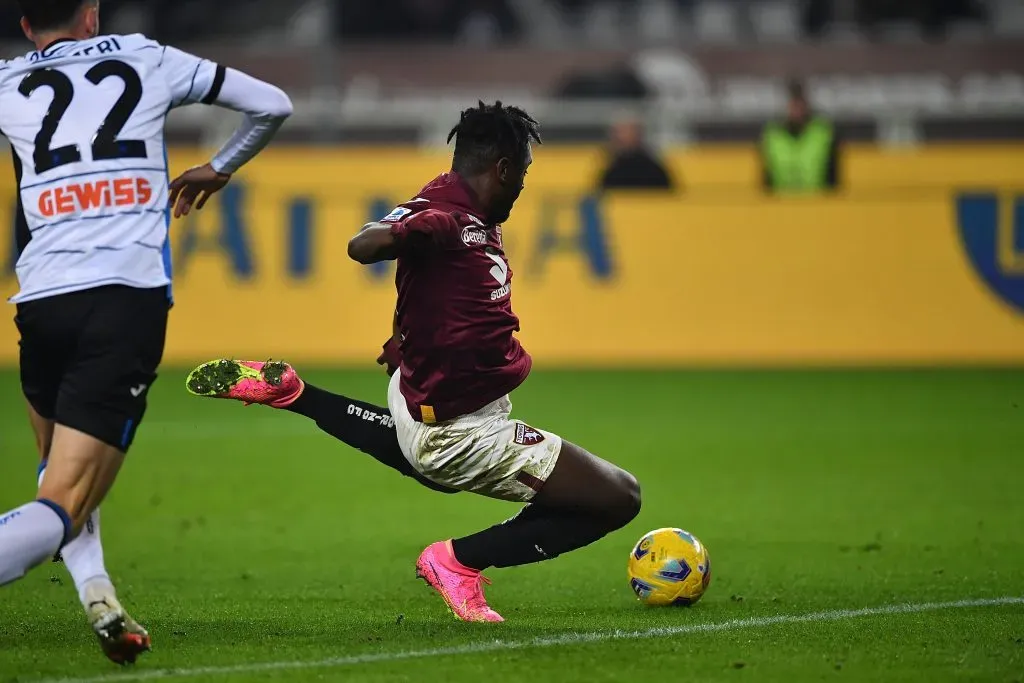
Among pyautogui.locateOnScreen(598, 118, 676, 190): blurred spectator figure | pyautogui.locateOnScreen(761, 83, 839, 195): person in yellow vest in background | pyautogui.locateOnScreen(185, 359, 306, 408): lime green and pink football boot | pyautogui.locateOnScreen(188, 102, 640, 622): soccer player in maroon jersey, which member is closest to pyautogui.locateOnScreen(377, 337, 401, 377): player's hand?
pyautogui.locateOnScreen(188, 102, 640, 622): soccer player in maroon jersey

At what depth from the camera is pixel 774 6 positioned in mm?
22547

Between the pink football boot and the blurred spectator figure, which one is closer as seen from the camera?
the pink football boot

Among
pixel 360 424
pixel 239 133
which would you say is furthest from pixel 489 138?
pixel 360 424

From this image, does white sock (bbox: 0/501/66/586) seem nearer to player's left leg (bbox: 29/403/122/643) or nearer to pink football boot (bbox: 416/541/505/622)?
player's left leg (bbox: 29/403/122/643)

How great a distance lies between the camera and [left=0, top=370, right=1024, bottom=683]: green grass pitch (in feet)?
16.9

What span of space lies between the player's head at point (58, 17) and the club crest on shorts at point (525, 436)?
1.98 metres

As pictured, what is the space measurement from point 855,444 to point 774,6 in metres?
13.0

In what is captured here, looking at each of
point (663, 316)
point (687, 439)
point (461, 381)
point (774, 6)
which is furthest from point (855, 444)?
point (774, 6)

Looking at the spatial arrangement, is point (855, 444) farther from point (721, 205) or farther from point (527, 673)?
point (527, 673)

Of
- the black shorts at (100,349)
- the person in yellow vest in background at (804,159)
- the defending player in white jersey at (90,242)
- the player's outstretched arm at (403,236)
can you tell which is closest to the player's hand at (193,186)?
the defending player in white jersey at (90,242)

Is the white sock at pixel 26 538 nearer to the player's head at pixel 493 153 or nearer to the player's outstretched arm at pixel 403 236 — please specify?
the player's outstretched arm at pixel 403 236

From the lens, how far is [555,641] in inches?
214

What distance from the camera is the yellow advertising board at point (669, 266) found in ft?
49.1

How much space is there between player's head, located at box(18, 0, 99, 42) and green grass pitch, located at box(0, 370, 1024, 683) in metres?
1.98
